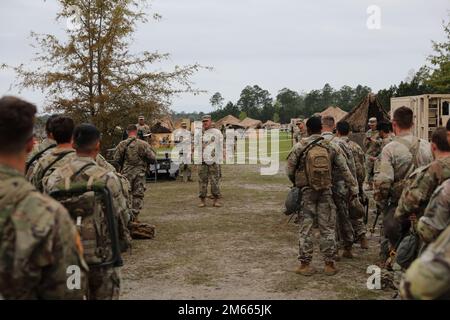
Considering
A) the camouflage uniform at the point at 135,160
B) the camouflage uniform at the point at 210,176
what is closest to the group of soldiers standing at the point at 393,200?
the camouflage uniform at the point at 135,160

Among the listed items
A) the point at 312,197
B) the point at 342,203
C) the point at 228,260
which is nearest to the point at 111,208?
the point at 312,197

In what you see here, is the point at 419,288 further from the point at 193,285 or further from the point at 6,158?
the point at 193,285

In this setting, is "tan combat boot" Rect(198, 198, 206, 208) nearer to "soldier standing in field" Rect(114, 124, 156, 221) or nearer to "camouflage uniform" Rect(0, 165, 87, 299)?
"soldier standing in field" Rect(114, 124, 156, 221)

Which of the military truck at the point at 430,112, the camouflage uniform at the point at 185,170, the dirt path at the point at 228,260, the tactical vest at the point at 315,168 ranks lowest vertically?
the dirt path at the point at 228,260

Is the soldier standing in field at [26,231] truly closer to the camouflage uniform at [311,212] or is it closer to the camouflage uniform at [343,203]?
the camouflage uniform at [311,212]

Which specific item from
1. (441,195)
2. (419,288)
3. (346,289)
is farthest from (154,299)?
(419,288)

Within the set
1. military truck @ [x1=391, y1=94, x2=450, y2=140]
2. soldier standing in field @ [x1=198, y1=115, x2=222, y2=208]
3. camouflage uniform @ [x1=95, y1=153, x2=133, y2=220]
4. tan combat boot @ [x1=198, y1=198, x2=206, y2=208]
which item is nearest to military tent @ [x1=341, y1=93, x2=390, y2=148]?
military truck @ [x1=391, y1=94, x2=450, y2=140]

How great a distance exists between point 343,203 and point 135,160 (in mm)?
4131

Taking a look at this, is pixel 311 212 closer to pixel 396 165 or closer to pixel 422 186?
pixel 396 165

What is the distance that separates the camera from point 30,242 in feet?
7.51

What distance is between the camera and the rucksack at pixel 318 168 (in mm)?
6309

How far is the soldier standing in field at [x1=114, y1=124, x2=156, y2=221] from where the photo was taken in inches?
376

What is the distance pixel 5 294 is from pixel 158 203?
34.2 feet

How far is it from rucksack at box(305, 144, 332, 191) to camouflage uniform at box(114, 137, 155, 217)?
4.01 meters
